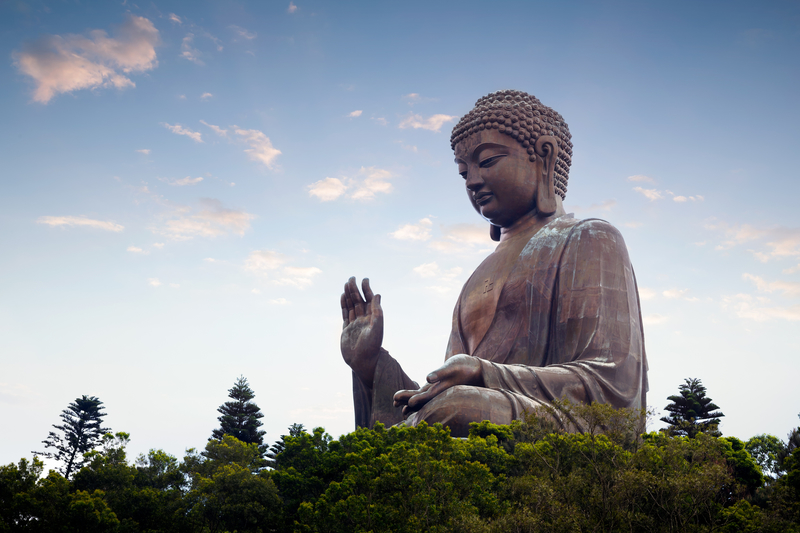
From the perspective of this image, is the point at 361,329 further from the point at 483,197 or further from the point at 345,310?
the point at 483,197

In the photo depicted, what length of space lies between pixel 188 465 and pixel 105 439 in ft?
4.11

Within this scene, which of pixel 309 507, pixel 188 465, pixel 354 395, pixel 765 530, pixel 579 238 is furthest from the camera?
pixel 188 465

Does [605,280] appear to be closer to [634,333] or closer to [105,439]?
[634,333]

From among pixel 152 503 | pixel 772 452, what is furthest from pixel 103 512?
pixel 772 452

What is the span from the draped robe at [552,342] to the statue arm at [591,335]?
1cm

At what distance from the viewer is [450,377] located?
24.9ft

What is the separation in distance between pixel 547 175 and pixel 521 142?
60 cm

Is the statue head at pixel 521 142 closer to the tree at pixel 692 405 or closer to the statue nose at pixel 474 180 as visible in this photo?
the statue nose at pixel 474 180

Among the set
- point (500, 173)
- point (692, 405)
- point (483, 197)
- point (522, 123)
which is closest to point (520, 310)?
point (483, 197)

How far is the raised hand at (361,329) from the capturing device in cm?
946

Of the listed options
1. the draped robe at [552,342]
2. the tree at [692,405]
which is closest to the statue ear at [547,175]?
the draped robe at [552,342]

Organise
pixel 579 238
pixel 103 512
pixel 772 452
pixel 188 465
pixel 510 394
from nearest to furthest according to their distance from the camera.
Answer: pixel 510 394, pixel 103 512, pixel 772 452, pixel 579 238, pixel 188 465

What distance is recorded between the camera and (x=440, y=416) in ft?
24.1

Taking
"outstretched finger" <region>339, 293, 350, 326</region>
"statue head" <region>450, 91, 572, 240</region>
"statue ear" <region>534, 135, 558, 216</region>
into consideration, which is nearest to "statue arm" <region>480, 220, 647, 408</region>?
"statue ear" <region>534, 135, 558, 216</region>
